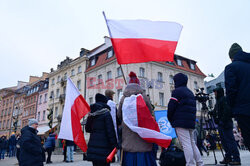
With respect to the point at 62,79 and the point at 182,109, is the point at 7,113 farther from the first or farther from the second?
the point at 182,109

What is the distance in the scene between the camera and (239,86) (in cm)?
307

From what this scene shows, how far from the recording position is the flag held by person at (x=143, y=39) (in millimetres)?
5109

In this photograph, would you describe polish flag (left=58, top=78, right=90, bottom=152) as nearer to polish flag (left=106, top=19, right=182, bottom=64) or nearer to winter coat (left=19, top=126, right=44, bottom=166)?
winter coat (left=19, top=126, right=44, bottom=166)

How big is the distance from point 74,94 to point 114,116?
2.59 metres

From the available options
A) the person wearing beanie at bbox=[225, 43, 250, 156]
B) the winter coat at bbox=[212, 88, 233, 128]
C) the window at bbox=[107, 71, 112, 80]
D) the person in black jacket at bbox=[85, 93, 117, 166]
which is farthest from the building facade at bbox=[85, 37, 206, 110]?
the person wearing beanie at bbox=[225, 43, 250, 156]

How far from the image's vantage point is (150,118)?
3.48 metres

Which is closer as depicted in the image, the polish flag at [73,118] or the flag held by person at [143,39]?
the flag held by person at [143,39]

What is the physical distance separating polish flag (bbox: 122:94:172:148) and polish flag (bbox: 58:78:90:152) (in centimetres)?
214

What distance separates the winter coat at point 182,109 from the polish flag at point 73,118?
241 centimetres

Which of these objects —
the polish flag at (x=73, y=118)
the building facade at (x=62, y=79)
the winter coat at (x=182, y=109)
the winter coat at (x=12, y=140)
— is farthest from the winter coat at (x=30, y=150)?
the building facade at (x=62, y=79)

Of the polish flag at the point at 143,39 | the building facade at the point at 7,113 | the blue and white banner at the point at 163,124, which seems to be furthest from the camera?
the building facade at the point at 7,113

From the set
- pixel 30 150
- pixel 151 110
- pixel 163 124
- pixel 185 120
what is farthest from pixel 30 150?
pixel 163 124

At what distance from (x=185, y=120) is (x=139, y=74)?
2243cm

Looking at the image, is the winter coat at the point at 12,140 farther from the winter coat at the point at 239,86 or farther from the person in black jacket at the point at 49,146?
the winter coat at the point at 239,86
